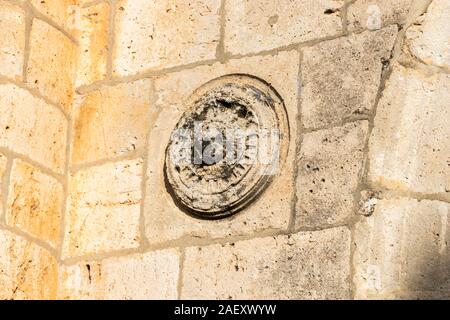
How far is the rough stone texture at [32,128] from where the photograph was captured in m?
5.04

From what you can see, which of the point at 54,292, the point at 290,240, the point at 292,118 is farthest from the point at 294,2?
the point at 54,292

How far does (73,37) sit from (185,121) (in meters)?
0.77

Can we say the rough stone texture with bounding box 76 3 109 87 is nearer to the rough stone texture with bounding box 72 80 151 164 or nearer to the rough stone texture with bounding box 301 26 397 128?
the rough stone texture with bounding box 72 80 151 164

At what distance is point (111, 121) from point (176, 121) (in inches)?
13.7

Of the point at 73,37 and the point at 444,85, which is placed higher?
the point at 73,37

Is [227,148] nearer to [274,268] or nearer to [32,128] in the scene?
[274,268]

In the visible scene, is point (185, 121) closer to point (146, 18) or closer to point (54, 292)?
point (146, 18)

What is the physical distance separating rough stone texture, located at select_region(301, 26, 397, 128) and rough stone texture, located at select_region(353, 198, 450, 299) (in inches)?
16.9

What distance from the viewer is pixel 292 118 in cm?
475

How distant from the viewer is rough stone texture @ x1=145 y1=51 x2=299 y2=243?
15.4 feet

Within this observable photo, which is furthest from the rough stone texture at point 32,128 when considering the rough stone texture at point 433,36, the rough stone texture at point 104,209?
the rough stone texture at point 433,36

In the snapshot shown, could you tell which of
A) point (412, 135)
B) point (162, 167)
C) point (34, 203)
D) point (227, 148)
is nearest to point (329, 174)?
point (412, 135)

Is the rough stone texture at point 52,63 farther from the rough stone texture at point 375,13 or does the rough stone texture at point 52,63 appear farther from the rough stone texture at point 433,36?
the rough stone texture at point 433,36

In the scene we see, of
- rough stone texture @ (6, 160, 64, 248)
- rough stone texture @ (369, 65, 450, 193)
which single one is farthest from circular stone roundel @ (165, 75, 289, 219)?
rough stone texture @ (6, 160, 64, 248)
